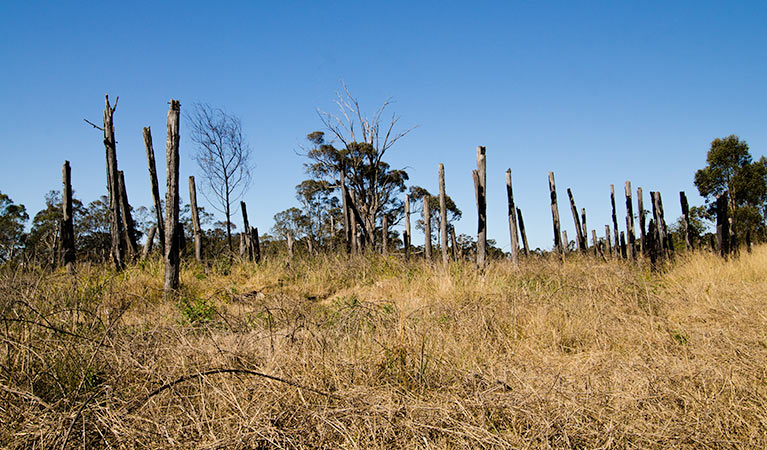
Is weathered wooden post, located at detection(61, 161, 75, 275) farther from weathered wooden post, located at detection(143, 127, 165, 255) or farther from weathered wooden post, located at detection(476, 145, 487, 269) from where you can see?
weathered wooden post, located at detection(476, 145, 487, 269)

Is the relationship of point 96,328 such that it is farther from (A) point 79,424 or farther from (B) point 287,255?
(B) point 287,255

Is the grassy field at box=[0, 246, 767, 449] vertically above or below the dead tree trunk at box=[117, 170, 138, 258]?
below

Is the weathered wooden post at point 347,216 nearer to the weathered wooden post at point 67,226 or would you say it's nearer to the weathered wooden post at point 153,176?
the weathered wooden post at point 153,176

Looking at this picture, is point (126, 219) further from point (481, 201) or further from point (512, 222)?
point (512, 222)

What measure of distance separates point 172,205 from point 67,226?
10.1ft

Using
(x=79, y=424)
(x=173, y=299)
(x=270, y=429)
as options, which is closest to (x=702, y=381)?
(x=270, y=429)

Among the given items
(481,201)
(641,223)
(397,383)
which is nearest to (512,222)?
(481,201)

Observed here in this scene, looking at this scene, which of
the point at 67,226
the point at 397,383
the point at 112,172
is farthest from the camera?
the point at 112,172

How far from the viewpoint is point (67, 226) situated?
8.83 m

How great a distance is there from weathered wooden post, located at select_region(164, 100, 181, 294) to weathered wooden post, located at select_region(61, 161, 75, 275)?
5.00 feet

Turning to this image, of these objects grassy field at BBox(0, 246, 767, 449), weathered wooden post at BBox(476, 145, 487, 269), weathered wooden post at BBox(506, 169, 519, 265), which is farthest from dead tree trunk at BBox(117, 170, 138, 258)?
weathered wooden post at BBox(506, 169, 519, 265)

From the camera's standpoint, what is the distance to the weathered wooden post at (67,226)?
7972 millimetres

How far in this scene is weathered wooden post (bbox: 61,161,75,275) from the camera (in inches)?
314

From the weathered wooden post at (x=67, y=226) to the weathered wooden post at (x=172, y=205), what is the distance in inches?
60.0
